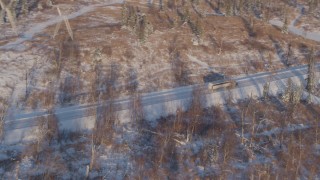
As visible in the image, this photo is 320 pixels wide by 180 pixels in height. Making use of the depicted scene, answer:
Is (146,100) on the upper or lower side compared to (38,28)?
lower

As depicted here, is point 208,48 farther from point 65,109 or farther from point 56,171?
point 56,171

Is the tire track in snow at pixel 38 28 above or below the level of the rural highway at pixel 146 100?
above

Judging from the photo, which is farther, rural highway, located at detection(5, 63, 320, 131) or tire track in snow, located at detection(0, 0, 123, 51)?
tire track in snow, located at detection(0, 0, 123, 51)

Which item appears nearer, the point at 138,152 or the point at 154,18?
the point at 138,152

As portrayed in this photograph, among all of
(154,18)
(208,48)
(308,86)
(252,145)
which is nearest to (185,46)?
(208,48)

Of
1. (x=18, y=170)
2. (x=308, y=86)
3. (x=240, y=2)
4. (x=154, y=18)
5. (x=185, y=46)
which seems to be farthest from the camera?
(x=240, y=2)

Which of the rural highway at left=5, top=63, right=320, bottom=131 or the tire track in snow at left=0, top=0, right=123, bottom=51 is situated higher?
the tire track in snow at left=0, top=0, right=123, bottom=51

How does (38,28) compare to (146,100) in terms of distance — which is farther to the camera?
(38,28)

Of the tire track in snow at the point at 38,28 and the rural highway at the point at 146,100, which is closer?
the rural highway at the point at 146,100
